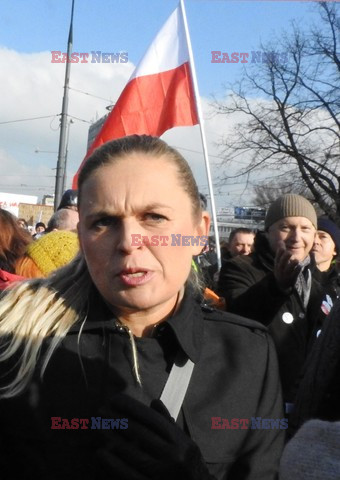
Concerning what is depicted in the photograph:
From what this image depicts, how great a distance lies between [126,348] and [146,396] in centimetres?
14

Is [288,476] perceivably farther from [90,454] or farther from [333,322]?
[90,454]

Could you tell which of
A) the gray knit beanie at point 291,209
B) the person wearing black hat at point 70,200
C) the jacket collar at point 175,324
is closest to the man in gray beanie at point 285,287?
the gray knit beanie at point 291,209

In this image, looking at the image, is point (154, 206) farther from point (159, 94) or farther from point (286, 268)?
point (159, 94)

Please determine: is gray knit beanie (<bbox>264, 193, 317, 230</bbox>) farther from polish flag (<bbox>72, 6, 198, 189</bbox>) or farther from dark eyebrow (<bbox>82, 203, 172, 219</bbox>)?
polish flag (<bbox>72, 6, 198, 189</bbox>)

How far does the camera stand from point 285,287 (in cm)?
259

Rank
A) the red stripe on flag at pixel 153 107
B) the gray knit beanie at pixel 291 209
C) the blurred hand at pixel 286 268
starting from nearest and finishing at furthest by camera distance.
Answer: the blurred hand at pixel 286 268 → the gray knit beanie at pixel 291 209 → the red stripe on flag at pixel 153 107

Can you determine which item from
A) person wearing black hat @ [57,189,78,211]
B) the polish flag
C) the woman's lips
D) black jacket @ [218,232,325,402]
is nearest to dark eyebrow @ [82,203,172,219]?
the woman's lips

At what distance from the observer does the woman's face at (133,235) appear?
1571 millimetres

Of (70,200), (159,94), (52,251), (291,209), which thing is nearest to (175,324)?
(52,251)

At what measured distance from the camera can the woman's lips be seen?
5.12ft

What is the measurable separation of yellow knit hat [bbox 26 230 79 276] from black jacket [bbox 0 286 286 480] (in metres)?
1.32

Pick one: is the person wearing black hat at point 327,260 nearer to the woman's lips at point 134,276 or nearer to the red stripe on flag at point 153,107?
the woman's lips at point 134,276

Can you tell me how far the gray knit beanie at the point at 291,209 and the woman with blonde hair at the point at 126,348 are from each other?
1.42m

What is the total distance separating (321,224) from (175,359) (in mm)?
2073
